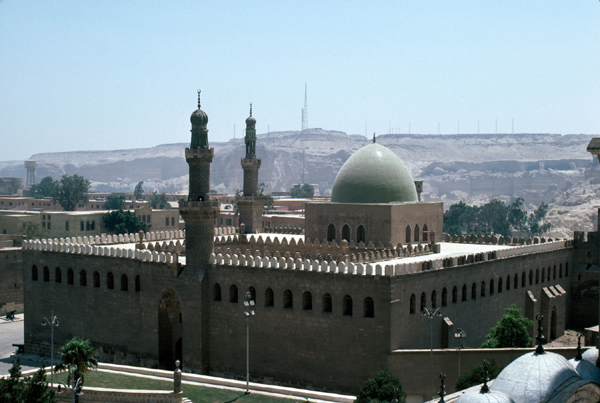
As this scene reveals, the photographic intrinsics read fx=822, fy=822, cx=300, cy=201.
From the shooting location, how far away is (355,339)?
32625 mm

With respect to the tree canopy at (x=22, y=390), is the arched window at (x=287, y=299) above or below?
above

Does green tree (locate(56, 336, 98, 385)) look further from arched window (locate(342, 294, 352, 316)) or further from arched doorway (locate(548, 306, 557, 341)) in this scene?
arched doorway (locate(548, 306, 557, 341))

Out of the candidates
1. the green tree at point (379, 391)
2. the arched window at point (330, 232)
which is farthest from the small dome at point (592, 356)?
the arched window at point (330, 232)

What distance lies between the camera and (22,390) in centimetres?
2652

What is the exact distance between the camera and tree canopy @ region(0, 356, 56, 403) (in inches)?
1026

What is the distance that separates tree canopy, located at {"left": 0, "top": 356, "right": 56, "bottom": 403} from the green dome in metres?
19.1

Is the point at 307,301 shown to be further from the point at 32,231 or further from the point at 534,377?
the point at 32,231

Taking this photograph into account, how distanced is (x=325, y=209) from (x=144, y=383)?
46.8 ft

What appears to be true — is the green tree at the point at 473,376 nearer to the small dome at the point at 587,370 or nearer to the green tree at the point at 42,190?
the small dome at the point at 587,370

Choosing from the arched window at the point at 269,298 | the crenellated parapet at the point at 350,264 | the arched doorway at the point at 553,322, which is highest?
the crenellated parapet at the point at 350,264

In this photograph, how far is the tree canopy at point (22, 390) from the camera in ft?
85.5

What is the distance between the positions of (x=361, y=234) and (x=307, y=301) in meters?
7.55

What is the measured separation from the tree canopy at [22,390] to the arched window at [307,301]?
36.0 feet

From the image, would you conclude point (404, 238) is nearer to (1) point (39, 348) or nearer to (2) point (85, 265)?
(2) point (85, 265)
